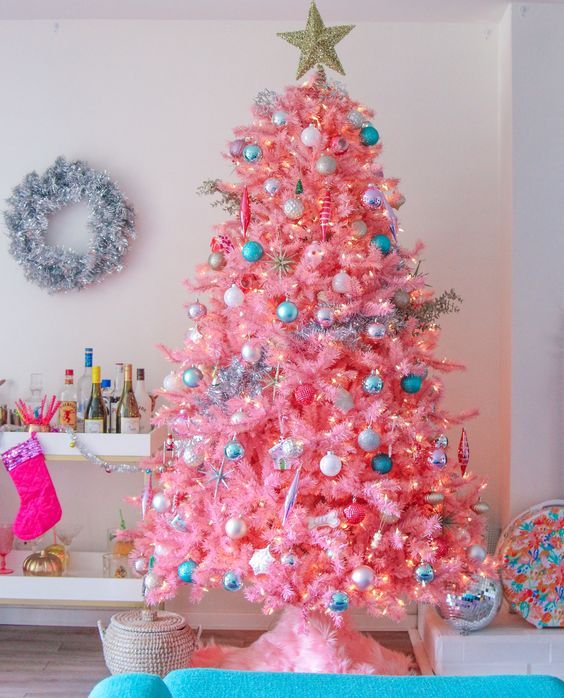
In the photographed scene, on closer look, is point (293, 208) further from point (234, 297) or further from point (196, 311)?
point (196, 311)

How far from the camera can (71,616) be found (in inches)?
137

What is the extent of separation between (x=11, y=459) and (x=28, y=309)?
2.51 ft

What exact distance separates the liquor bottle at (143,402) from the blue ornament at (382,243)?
1.17 m

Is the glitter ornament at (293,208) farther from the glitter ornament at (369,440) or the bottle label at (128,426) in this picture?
the bottle label at (128,426)

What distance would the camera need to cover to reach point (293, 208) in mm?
2520

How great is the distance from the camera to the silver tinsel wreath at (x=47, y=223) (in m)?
3.41

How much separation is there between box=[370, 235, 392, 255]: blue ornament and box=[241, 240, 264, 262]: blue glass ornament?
1.20 ft

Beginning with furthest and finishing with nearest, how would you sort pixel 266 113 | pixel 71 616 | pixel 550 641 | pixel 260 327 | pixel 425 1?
pixel 71 616, pixel 425 1, pixel 550 641, pixel 266 113, pixel 260 327

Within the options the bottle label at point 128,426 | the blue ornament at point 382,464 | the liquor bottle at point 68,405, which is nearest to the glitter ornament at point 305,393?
the blue ornament at point 382,464

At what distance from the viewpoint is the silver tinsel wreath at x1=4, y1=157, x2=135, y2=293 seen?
3406mm

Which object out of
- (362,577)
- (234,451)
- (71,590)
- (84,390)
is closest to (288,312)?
(234,451)

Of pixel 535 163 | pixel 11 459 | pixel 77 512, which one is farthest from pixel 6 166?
pixel 535 163

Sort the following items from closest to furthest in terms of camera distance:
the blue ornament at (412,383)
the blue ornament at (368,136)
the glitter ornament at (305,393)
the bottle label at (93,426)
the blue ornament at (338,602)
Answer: the blue ornament at (338,602)
the glitter ornament at (305,393)
the blue ornament at (412,383)
the blue ornament at (368,136)
the bottle label at (93,426)

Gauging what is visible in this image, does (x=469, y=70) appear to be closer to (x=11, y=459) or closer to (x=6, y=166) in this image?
(x=6, y=166)
